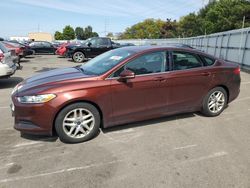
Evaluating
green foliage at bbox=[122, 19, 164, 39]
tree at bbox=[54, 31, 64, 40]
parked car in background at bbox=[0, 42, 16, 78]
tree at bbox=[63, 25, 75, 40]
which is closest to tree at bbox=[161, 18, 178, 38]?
green foliage at bbox=[122, 19, 164, 39]

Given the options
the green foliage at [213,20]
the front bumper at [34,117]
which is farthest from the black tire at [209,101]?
the green foliage at [213,20]

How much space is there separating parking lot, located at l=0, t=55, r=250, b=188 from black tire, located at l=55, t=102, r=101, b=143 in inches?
4.0

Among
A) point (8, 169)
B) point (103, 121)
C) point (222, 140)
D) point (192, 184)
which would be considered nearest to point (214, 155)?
point (222, 140)

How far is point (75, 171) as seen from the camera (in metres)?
3.34

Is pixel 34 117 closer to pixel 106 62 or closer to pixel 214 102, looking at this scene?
pixel 106 62

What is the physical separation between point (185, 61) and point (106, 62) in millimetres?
1585

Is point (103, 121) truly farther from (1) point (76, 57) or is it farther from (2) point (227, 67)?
(1) point (76, 57)

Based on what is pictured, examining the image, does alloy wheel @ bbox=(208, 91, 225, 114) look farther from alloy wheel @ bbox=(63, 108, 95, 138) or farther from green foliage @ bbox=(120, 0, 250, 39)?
green foliage @ bbox=(120, 0, 250, 39)

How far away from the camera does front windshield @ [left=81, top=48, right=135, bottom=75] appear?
451 centimetres

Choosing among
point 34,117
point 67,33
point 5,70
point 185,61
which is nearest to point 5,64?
point 5,70

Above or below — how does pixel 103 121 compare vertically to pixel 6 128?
above

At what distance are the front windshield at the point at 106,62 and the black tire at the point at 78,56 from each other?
1302 cm

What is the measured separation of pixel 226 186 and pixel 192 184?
1.31 feet

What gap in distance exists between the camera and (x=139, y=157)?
146 inches
